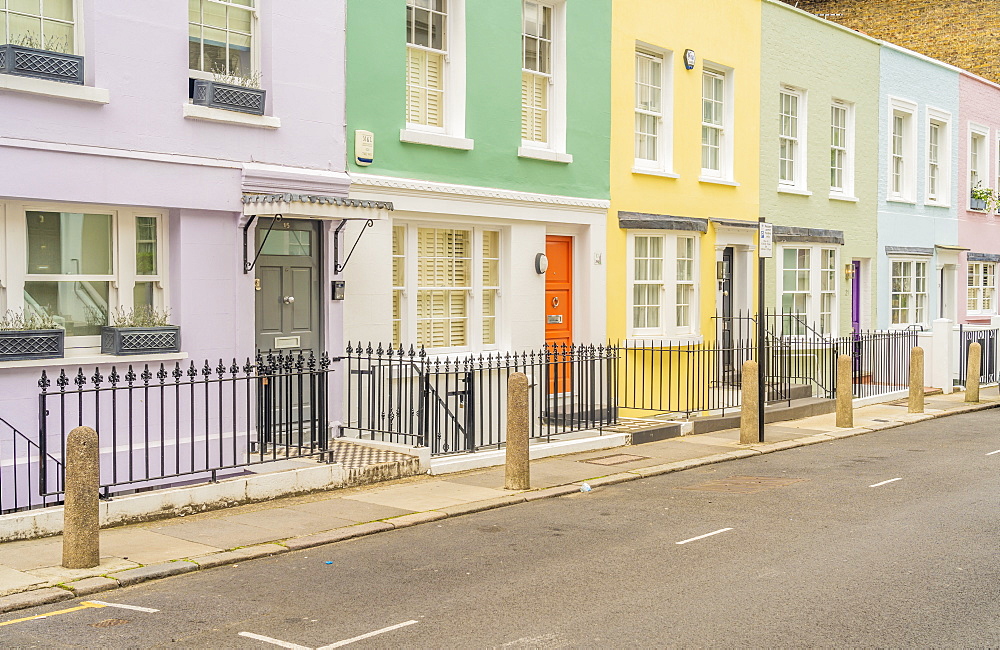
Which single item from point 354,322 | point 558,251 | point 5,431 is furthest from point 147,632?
point 558,251

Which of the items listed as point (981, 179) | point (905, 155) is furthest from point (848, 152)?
point (981, 179)

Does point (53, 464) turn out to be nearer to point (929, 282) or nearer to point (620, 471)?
point (620, 471)

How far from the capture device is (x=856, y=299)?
24094 mm

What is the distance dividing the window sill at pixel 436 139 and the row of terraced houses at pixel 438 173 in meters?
0.09

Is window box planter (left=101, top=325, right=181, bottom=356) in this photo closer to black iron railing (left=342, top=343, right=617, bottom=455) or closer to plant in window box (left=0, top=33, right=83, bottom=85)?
black iron railing (left=342, top=343, right=617, bottom=455)

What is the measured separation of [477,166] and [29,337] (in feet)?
21.7

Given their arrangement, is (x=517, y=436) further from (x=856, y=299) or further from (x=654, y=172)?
(x=856, y=299)

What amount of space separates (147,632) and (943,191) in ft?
80.9

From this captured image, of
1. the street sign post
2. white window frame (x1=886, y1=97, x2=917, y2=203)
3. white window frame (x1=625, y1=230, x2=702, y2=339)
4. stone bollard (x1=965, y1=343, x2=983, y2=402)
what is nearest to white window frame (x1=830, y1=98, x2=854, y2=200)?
white window frame (x1=886, y1=97, x2=917, y2=203)

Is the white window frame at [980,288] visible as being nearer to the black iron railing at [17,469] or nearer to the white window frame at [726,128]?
the white window frame at [726,128]

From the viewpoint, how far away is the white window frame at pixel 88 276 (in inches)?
405

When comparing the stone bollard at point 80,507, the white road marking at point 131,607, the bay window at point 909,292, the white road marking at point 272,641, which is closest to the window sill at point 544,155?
the stone bollard at point 80,507

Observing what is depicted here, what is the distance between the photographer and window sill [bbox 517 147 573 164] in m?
15.3

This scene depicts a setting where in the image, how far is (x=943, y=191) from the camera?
26.5m
